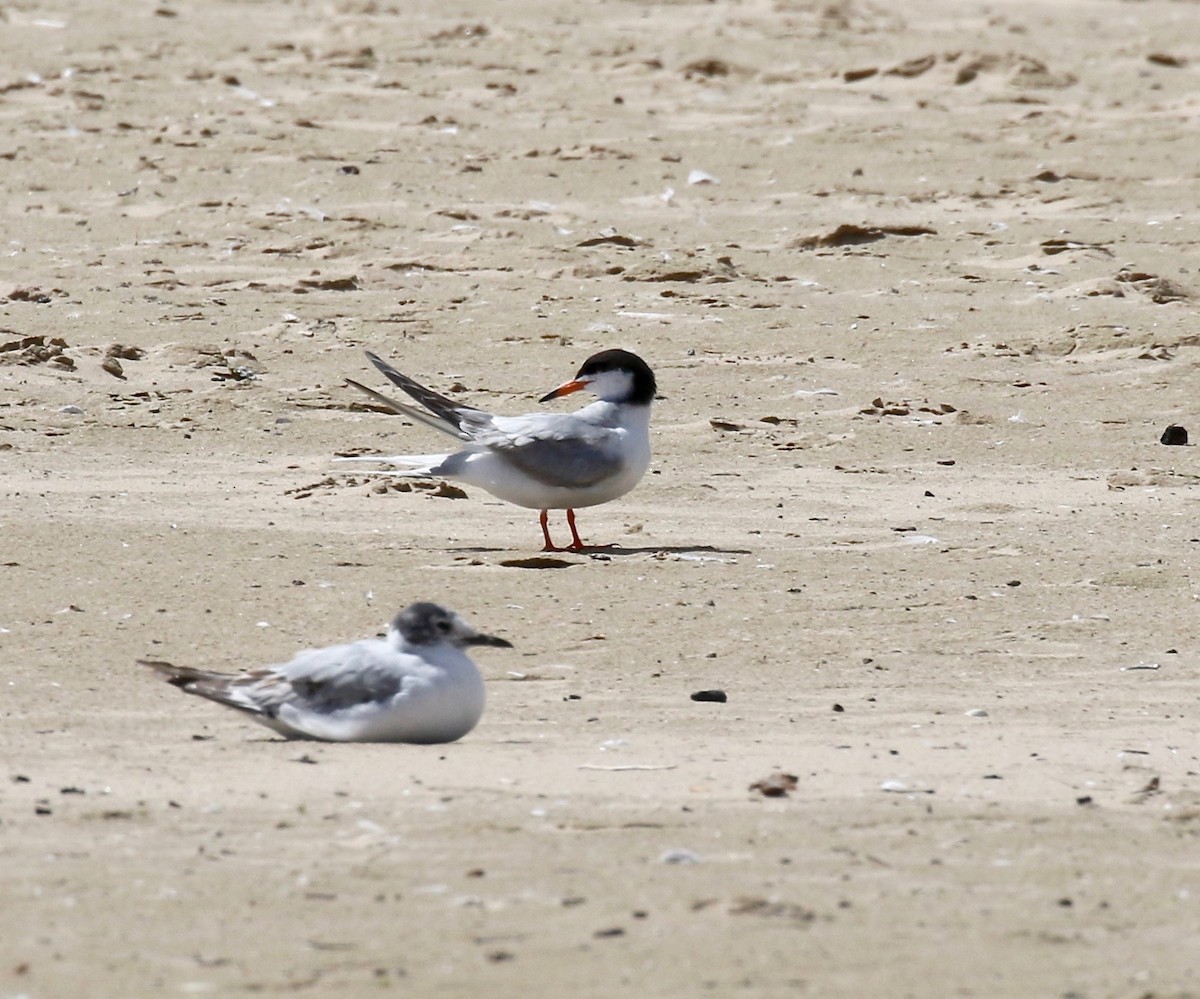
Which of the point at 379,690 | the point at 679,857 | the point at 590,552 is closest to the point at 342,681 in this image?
the point at 379,690

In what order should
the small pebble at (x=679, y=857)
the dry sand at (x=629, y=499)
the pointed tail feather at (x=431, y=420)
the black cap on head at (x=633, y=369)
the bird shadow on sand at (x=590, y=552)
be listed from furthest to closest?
the black cap on head at (x=633, y=369), the pointed tail feather at (x=431, y=420), the bird shadow on sand at (x=590, y=552), the small pebble at (x=679, y=857), the dry sand at (x=629, y=499)

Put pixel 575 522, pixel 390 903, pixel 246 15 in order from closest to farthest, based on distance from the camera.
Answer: pixel 390 903
pixel 575 522
pixel 246 15

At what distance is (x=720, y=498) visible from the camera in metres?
9.45

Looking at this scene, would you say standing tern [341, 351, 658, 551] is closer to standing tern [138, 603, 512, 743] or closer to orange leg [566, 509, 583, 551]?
orange leg [566, 509, 583, 551]

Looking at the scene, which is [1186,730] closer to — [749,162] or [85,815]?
[85,815]

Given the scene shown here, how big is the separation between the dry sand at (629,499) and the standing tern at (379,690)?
10cm

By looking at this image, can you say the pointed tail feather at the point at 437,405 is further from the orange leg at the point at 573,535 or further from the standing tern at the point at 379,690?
the standing tern at the point at 379,690

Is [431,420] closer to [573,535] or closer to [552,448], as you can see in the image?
[552,448]

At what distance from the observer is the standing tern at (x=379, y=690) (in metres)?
5.71

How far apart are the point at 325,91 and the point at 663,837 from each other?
1231 centimetres

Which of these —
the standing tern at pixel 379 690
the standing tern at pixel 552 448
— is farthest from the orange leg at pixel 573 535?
the standing tern at pixel 379 690

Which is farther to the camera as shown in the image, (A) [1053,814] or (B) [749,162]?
(B) [749,162]

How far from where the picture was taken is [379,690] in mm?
5746

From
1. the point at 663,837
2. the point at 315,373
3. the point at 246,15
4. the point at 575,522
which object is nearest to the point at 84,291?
the point at 315,373
